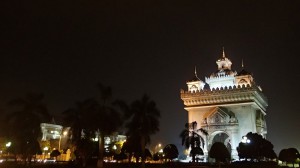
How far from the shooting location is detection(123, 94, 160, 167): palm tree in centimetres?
3419

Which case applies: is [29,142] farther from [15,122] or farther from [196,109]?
[196,109]

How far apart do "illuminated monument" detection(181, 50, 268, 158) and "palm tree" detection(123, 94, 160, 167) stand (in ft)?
47.1

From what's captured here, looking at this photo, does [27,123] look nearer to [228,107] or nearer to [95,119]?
[95,119]

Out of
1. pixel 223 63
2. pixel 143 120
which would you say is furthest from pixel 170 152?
pixel 223 63

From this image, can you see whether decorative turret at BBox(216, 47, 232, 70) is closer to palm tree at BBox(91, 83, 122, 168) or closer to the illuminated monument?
the illuminated monument

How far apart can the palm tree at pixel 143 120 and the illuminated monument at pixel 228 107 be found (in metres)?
14.4

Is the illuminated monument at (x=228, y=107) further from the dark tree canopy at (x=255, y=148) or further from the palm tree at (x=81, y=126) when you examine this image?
the palm tree at (x=81, y=126)

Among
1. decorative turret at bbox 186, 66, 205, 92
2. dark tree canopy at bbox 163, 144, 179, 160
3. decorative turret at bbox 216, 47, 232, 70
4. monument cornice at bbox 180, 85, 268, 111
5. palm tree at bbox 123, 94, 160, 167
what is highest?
decorative turret at bbox 216, 47, 232, 70

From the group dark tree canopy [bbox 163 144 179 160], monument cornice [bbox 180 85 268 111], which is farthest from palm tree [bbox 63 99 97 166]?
monument cornice [bbox 180 85 268 111]

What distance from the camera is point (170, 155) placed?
3875cm

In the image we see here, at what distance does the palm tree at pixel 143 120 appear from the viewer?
3419cm

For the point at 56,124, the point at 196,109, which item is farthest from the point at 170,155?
the point at 56,124

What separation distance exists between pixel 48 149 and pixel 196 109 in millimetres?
30029

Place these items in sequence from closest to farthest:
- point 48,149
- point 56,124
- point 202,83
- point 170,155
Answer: point 170,155 → point 202,83 → point 48,149 → point 56,124
